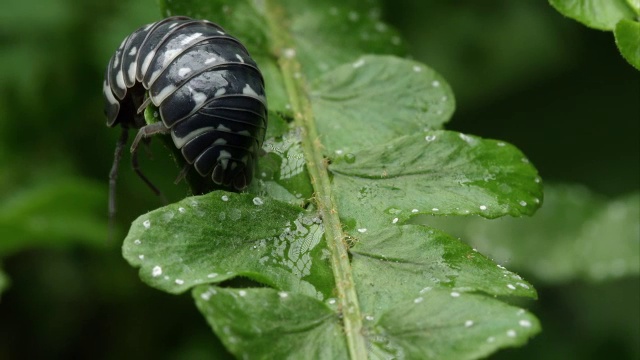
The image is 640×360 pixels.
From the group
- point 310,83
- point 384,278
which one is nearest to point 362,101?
point 310,83

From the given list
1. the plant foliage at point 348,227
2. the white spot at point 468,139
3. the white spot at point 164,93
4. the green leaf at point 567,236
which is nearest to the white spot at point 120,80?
the white spot at point 164,93

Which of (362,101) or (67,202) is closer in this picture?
(362,101)

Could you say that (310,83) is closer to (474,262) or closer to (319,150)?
(319,150)

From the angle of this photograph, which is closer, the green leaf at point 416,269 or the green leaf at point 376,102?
the green leaf at point 416,269

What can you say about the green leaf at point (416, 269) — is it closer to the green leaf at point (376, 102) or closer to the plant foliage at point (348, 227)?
the plant foliage at point (348, 227)

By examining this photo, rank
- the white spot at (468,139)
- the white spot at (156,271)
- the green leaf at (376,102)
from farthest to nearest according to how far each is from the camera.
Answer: the green leaf at (376,102)
the white spot at (468,139)
the white spot at (156,271)

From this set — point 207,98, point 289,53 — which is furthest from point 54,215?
point 207,98
